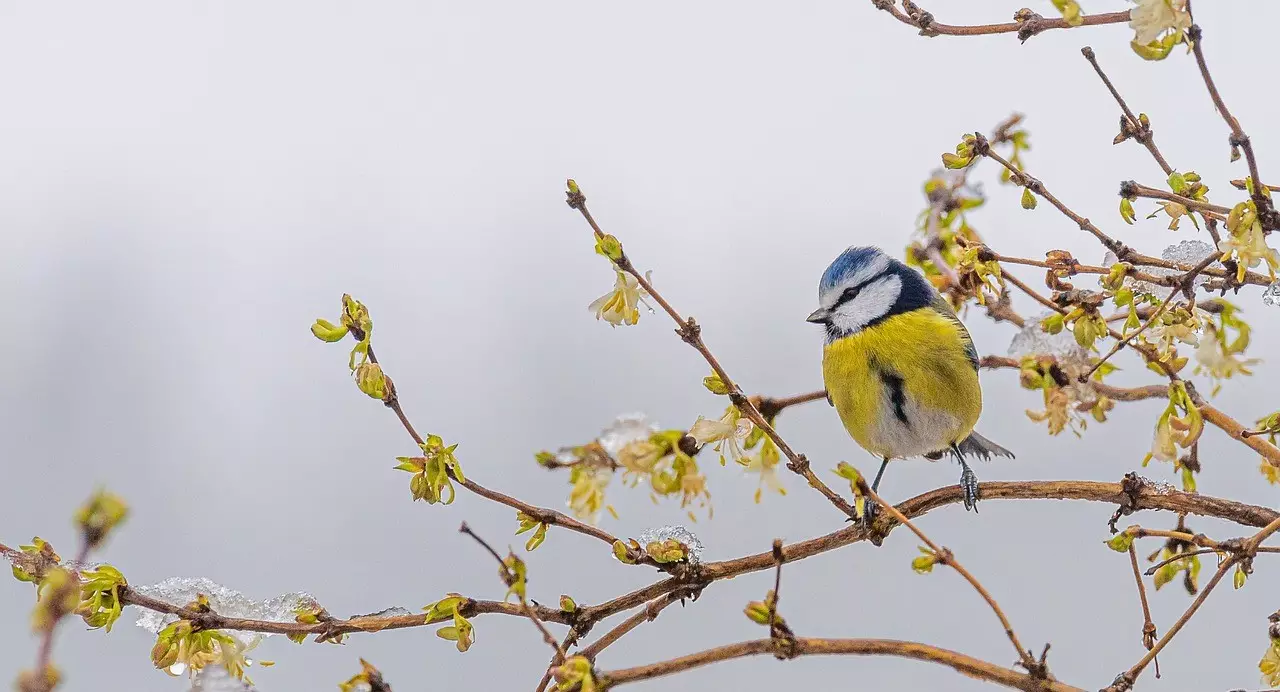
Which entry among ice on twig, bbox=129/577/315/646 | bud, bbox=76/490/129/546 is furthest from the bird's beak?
bud, bbox=76/490/129/546

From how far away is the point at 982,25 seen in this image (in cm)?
45

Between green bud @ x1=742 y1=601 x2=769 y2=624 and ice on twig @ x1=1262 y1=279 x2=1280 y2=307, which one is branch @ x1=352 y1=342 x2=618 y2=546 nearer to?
green bud @ x1=742 y1=601 x2=769 y2=624

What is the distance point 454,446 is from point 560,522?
57 millimetres

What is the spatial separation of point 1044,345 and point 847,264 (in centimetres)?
26

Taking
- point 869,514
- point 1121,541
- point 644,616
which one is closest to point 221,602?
point 644,616

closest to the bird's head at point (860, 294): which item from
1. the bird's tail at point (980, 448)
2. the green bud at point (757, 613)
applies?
the bird's tail at point (980, 448)

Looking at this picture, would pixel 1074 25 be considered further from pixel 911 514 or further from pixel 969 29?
pixel 911 514

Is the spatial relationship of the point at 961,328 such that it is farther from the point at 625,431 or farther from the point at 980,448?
the point at 625,431

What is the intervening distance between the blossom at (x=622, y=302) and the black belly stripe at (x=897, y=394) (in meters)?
0.26

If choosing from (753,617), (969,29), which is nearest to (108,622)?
(753,617)

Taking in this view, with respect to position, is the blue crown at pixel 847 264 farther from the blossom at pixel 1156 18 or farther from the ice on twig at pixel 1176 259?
the blossom at pixel 1156 18

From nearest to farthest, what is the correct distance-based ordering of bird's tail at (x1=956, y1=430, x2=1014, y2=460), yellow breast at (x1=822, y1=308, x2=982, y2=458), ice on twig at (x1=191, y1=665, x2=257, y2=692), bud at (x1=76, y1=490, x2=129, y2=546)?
bud at (x1=76, y1=490, x2=129, y2=546)
ice on twig at (x1=191, y1=665, x2=257, y2=692)
yellow breast at (x1=822, y1=308, x2=982, y2=458)
bird's tail at (x1=956, y1=430, x2=1014, y2=460)

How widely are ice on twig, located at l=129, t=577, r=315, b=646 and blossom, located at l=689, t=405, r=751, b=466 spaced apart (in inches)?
7.9

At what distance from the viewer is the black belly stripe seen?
667 millimetres
